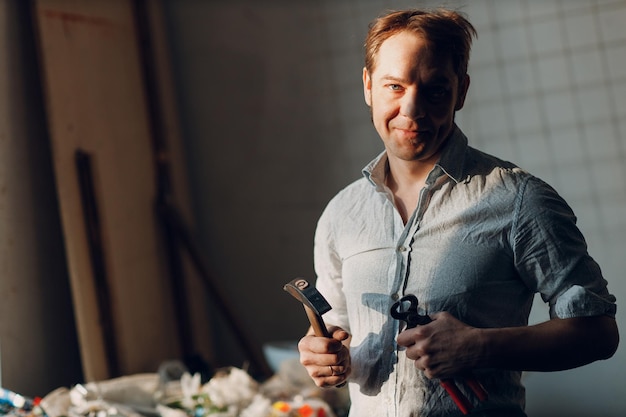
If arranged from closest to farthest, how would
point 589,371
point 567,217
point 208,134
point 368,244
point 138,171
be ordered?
point 567,217 < point 368,244 < point 589,371 < point 138,171 < point 208,134

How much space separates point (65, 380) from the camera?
285 cm

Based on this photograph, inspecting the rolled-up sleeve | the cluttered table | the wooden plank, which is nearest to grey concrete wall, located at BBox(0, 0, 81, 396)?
the wooden plank

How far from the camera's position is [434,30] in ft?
3.90

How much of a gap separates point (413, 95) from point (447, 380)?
1.36 ft

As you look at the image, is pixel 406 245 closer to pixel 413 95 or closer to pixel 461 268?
pixel 461 268

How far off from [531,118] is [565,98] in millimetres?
132

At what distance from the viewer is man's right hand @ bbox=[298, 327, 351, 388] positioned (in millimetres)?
1226

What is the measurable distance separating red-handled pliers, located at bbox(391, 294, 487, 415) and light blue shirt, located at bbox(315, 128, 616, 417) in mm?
36

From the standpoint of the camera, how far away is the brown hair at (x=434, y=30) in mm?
1188

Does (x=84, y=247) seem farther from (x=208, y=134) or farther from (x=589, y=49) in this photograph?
(x=589, y=49)

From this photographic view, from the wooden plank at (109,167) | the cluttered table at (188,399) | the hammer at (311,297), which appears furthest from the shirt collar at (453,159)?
the wooden plank at (109,167)

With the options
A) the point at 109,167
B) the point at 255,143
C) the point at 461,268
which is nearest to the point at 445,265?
the point at 461,268

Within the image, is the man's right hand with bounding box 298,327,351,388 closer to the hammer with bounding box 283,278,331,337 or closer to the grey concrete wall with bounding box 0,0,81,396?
the hammer with bounding box 283,278,331,337

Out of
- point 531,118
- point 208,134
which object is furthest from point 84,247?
point 531,118
